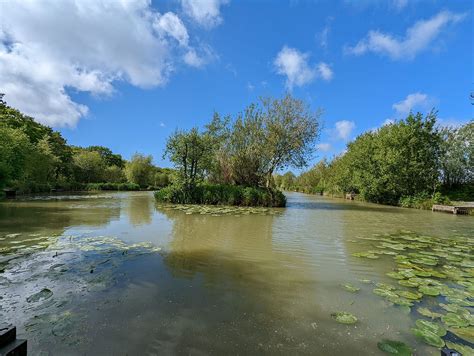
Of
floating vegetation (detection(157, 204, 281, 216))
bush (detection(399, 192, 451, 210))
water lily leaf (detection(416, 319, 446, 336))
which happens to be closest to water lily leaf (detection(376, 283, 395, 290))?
water lily leaf (detection(416, 319, 446, 336))

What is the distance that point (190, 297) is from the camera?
12.2 feet

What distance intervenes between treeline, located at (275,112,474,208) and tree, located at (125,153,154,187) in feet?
121

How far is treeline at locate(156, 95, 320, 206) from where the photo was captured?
1914 cm

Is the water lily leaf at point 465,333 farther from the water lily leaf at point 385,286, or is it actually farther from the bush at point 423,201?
the bush at point 423,201

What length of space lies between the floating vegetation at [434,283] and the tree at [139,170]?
1865 inches

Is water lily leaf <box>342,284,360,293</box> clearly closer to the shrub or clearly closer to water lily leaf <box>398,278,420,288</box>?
water lily leaf <box>398,278,420,288</box>

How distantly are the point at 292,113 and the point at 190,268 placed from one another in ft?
60.1

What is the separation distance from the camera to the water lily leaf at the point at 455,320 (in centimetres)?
316

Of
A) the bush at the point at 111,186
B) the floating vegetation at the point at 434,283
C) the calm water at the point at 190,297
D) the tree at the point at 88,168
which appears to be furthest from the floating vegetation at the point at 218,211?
the tree at the point at 88,168

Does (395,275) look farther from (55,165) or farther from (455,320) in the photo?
(55,165)

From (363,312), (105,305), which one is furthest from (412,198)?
(105,305)

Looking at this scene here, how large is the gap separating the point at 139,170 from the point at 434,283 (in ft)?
164

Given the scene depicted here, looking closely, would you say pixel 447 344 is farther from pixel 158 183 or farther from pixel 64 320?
pixel 158 183

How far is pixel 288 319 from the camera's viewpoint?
3213 millimetres
